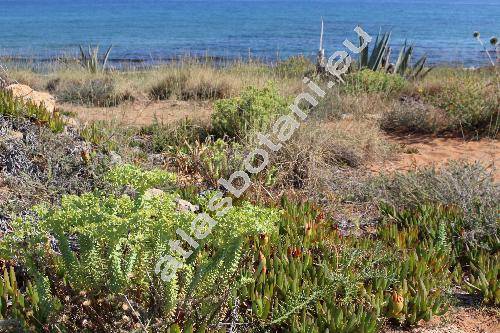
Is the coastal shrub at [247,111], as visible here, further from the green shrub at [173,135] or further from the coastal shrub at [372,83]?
the coastal shrub at [372,83]

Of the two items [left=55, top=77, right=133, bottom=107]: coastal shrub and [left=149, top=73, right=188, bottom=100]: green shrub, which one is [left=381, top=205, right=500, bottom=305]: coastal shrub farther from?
[left=149, top=73, right=188, bottom=100]: green shrub

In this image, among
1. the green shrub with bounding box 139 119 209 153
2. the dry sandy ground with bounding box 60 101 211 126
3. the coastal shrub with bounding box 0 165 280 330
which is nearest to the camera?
the coastal shrub with bounding box 0 165 280 330

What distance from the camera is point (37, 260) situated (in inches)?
130

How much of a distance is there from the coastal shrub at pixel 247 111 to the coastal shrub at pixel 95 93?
3.42 metres

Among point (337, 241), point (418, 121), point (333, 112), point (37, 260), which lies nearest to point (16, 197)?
point (37, 260)

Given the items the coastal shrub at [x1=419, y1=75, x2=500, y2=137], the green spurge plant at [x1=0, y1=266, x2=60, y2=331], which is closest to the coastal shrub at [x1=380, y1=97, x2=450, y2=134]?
the coastal shrub at [x1=419, y1=75, x2=500, y2=137]

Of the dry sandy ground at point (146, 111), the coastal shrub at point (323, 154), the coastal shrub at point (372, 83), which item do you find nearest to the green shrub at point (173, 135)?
the dry sandy ground at point (146, 111)

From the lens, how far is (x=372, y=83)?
1102 cm

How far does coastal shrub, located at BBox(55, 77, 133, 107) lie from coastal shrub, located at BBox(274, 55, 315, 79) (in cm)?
397

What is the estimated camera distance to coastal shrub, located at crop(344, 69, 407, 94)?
1081 centimetres

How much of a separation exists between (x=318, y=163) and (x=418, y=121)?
3.38 m

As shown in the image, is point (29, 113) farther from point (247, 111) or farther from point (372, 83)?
point (372, 83)

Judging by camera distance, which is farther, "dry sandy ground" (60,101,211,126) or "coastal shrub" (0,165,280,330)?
"dry sandy ground" (60,101,211,126)

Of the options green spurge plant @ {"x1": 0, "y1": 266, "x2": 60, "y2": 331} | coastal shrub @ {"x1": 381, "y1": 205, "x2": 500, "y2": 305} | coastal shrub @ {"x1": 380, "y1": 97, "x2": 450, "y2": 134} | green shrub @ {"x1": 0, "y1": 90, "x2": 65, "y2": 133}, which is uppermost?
green shrub @ {"x1": 0, "y1": 90, "x2": 65, "y2": 133}
